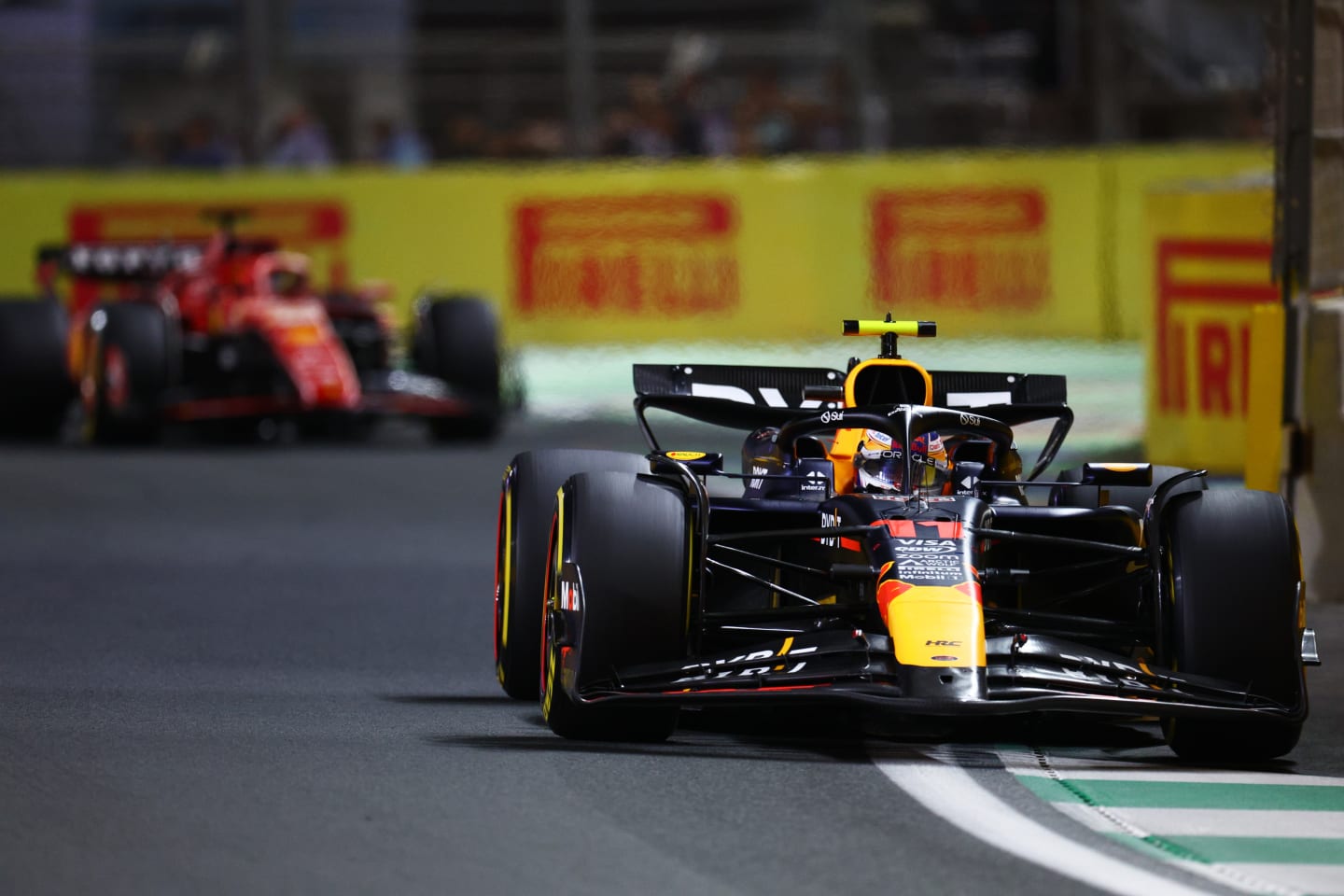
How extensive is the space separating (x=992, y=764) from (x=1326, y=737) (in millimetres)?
1125

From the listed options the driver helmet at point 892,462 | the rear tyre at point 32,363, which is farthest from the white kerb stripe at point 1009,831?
the rear tyre at point 32,363

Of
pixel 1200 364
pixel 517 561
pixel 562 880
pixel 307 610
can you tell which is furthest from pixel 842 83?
pixel 562 880

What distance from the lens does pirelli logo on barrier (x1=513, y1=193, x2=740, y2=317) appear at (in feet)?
73.8

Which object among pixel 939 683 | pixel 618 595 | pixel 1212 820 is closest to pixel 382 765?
pixel 618 595

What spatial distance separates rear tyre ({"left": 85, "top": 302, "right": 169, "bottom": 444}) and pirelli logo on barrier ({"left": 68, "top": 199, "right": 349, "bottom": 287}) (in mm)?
6391

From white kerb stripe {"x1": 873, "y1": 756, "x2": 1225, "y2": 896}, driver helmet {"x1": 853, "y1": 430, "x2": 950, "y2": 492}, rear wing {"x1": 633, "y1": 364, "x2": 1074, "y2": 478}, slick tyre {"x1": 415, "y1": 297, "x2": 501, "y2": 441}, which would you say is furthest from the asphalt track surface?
slick tyre {"x1": 415, "y1": 297, "x2": 501, "y2": 441}

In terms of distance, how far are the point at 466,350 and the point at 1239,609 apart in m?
10.4

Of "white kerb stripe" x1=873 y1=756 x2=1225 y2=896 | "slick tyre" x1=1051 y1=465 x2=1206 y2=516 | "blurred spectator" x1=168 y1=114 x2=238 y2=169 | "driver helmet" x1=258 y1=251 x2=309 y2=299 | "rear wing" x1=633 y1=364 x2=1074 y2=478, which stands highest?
"blurred spectator" x1=168 y1=114 x2=238 y2=169

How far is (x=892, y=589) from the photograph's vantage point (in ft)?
20.1

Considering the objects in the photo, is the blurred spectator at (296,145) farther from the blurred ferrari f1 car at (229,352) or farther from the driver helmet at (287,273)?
the driver helmet at (287,273)

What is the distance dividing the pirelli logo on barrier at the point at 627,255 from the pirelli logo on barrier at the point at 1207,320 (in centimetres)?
818

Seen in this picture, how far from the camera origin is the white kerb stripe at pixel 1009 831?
5012mm

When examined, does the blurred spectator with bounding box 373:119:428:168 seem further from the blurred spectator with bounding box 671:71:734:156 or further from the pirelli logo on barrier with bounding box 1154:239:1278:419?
the pirelli logo on barrier with bounding box 1154:239:1278:419

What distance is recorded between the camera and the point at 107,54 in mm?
22891
